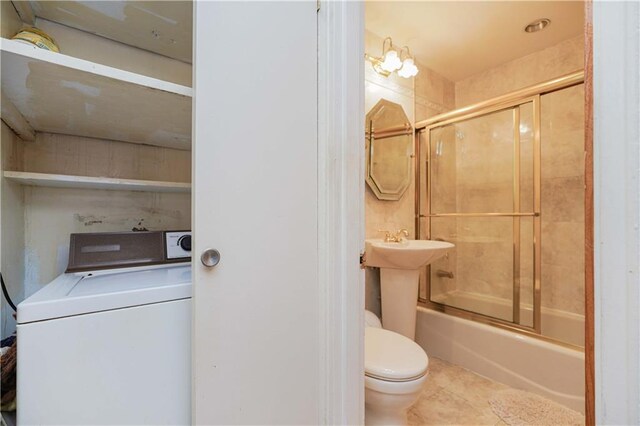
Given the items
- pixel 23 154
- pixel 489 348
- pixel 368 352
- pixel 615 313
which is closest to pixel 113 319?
pixel 23 154

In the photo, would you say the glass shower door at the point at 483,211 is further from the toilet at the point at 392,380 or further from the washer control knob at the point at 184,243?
the washer control knob at the point at 184,243

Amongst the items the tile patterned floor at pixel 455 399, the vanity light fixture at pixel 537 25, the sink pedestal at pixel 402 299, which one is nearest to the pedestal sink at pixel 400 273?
the sink pedestal at pixel 402 299

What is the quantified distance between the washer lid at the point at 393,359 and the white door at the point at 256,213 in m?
0.36

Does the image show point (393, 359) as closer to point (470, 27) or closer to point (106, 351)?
point (106, 351)

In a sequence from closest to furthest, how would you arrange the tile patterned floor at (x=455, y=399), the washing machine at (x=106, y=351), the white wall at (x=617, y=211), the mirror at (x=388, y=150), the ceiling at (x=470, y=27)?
the white wall at (x=617, y=211) → the washing machine at (x=106, y=351) → the tile patterned floor at (x=455, y=399) → the ceiling at (x=470, y=27) → the mirror at (x=388, y=150)

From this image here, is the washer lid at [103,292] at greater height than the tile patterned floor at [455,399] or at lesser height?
greater

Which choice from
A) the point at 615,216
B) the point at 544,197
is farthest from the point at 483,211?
the point at 615,216

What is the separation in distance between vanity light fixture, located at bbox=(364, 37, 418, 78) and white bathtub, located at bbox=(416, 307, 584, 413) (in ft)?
5.84

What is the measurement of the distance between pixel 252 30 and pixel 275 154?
0.34 metres

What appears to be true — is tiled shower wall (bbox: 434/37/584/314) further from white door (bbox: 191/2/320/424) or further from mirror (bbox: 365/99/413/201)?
white door (bbox: 191/2/320/424)

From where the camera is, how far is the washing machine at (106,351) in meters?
0.56

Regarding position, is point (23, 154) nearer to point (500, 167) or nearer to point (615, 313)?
point (615, 313)

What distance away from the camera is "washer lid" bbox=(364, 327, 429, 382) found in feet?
3.66

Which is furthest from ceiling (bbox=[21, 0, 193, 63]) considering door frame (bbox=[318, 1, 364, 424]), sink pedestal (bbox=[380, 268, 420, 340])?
sink pedestal (bbox=[380, 268, 420, 340])
